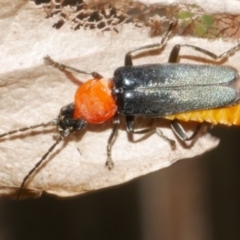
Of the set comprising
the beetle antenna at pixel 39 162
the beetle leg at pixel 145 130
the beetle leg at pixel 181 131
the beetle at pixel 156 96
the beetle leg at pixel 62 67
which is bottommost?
the beetle antenna at pixel 39 162

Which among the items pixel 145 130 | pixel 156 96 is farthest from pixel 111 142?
pixel 156 96

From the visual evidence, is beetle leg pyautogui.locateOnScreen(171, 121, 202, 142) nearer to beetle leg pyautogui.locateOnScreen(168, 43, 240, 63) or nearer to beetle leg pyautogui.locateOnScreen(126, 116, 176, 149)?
beetle leg pyautogui.locateOnScreen(126, 116, 176, 149)

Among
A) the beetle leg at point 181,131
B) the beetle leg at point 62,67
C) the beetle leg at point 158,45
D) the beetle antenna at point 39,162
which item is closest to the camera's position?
the beetle leg at point 62,67

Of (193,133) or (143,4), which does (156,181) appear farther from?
(143,4)

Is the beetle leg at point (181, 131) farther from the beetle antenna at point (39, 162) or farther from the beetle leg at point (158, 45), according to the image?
the beetle antenna at point (39, 162)

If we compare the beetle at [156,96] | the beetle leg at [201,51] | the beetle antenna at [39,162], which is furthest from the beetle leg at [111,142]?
the beetle leg at [201,51]

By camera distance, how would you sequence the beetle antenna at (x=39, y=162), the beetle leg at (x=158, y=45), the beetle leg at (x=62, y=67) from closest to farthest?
1. the beetle leg at (x=62, y=67)
2. the beetle leg at (x=158, y=45)
3. the beetle antenna at (x=39, y=162)

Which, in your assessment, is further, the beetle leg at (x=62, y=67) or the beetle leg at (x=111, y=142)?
the beetle leg at (x=111, y=142)

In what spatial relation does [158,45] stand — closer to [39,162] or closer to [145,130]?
[145,130]
